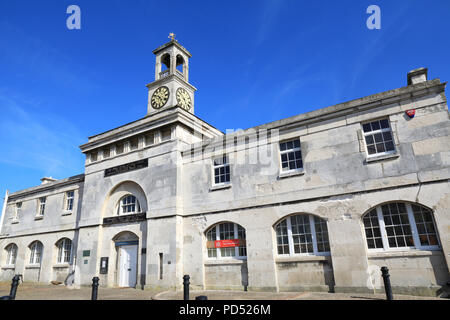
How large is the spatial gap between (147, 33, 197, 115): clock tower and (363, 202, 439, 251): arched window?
520 inches

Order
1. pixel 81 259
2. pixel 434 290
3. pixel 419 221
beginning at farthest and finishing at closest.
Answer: pixel 81 259
pixel 419 221
pixel 434 290

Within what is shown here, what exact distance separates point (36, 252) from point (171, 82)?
1617 centimetres

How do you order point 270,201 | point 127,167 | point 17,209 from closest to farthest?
point 270,201 → point 127,167 → point 17,209

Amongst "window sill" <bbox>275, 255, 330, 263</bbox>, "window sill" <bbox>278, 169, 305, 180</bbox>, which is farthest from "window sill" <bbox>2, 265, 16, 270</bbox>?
"window sill" <bbox>278, 169, 305, 180</bbox>

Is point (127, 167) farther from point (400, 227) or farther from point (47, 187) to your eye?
point (400, 227)

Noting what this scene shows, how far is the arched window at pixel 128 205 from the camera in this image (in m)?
17.9

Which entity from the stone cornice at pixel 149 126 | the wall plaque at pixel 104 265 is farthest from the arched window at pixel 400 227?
the wall plaque at pixel 104 265

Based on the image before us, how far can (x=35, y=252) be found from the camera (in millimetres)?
22922

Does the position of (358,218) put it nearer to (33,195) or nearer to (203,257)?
(203,257)

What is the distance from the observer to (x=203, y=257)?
14758mm

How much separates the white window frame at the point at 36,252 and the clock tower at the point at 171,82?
13.1 meters

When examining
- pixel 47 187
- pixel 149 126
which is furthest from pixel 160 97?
pixel 47 187

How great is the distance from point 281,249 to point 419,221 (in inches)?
208
